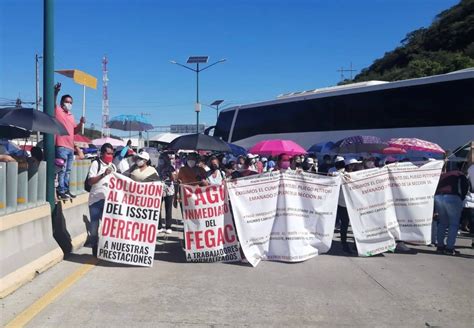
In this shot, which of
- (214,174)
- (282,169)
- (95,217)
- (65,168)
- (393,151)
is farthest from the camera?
(393,151)

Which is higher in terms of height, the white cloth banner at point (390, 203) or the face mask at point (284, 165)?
the face mask at point (284, 165)

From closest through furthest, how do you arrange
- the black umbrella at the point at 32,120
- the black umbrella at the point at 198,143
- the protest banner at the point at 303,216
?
the black umbrella at the point at 32,120 → the protest banner at the point at 303,216 → the black umbrella at the point at 198,143

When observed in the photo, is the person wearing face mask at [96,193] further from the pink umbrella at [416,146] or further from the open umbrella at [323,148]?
the open umbrella at [323,148]

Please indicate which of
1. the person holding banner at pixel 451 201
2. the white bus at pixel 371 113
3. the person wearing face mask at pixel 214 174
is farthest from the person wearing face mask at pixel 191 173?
the white bus at pixel 371 113

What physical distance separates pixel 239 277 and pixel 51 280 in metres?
2.50

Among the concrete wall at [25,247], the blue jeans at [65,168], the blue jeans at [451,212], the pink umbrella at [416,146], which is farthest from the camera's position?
the pink umbrella at [416,146]

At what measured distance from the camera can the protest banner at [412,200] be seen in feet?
31.7

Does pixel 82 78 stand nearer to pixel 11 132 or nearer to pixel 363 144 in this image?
pixel 11 132

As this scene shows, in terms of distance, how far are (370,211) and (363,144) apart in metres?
9.07

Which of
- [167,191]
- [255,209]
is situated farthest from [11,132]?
[255,209]

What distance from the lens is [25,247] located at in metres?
6.90

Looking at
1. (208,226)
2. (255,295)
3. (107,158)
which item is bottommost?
(255,295)

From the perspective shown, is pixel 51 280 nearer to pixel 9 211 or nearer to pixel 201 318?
pixel 9 211

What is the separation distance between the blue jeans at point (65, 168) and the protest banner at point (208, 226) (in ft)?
7.88
